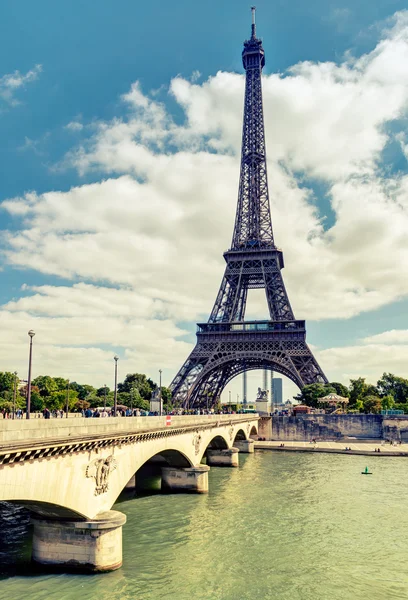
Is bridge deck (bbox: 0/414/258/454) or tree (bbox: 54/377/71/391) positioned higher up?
tree (bbox: 54/377/71/391)

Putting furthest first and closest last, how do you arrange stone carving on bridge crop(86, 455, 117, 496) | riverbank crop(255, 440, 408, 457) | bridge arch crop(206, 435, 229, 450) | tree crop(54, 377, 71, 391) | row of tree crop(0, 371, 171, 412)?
tree crop(54, 377, 71, 391) → row of tree crop(0, 371, 171, 412) → riverbank crop(255, 440, 408, 457) → bridge arch crop(206, 435, 229, 450) → stone carving on bridge crop(86, 455, 117, 496)

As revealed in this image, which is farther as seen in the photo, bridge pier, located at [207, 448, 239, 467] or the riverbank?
the riverbank

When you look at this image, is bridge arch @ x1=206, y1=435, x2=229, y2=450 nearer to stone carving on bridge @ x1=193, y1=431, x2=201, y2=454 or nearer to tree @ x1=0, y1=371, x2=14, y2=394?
stone carving on bridge @ x1=193, y1=431, x2=201, y2=454

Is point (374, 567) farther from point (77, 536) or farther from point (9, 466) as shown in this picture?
point (9, 466)

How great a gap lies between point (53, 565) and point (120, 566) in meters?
2.67

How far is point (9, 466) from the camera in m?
15.6

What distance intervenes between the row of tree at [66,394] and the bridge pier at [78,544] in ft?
153

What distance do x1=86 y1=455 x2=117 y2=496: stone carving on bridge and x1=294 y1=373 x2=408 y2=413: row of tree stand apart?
218 feet

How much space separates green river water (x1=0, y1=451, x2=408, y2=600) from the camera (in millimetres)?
19281

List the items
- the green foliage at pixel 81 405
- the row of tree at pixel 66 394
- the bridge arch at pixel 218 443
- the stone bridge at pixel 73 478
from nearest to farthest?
the stone bridge at pixel 73 478 < the bridge arch at pixel 218 443 < the row of tree at pixel 66 394 < the green foliage at pixel 81 405

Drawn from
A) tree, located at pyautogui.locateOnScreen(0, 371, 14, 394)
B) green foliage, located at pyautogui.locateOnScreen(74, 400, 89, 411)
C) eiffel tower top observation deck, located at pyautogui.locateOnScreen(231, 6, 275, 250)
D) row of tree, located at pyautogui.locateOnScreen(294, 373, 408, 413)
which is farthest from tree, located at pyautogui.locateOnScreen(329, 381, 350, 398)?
tree, located at pyautogui.locateOnScreen(0, 371, 14, 394)

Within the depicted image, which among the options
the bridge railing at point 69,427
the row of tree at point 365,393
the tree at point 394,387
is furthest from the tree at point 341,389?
the bridge railing at point 69,427

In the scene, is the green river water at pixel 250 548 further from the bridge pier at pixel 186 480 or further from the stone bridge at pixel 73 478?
the bridge pier at pixel 186 480

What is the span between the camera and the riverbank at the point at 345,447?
63.2 meters
